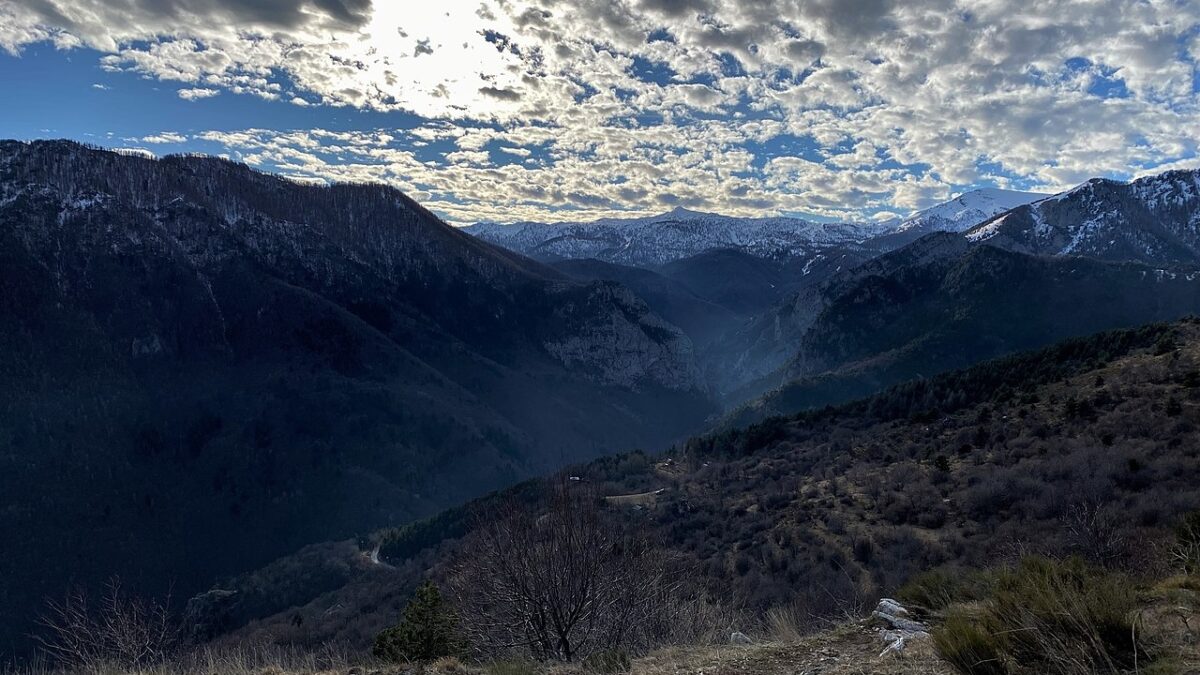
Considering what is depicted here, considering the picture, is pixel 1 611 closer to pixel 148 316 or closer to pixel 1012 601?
pixel 148 316

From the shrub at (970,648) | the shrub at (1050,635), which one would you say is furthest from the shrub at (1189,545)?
the shrub at (970,648)

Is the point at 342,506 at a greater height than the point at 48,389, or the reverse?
the point at 48,389

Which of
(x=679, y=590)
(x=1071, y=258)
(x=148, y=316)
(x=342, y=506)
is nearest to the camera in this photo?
(x=679, y=590)

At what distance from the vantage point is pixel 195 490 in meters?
147

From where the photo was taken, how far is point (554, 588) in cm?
1302

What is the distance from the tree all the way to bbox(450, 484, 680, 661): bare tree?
45.1 inches

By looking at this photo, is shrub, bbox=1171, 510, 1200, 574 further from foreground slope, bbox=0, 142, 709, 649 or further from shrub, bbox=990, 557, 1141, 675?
foreground slope, bbox=0, 142, 709, 649

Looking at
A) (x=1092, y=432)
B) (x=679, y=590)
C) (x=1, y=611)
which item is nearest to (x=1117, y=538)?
(x=679, y=590)

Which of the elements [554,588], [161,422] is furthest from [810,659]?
[161,422]

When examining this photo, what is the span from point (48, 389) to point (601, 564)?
7629 inches

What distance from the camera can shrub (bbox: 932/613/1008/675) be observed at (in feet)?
17.4

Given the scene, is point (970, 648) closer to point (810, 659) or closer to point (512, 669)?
point (810, 659)

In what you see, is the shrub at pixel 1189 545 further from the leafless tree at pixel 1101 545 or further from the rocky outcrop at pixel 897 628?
the rocky outcrop at pixel 897 628

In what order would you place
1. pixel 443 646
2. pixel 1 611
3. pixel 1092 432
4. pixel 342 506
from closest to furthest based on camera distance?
1. pixel 443 646
2. pixel 1092 432
3. pixel 1 611
4. pixel 342 506
